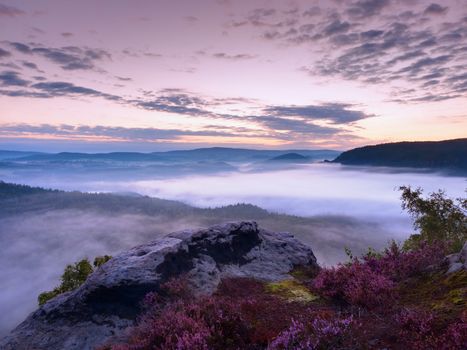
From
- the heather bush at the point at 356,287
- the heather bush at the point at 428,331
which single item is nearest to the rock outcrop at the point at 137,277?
the heather bush at the point at 356,287

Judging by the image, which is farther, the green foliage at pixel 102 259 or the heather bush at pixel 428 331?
the green foliage at pixel 102 259

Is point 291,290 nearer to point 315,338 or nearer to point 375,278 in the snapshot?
point 375,278

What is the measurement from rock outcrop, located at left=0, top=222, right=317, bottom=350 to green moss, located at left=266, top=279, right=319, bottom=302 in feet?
3.13

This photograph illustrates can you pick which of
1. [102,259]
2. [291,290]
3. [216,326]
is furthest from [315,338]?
[102,259]

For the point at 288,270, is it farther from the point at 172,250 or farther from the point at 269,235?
the point at 172,250

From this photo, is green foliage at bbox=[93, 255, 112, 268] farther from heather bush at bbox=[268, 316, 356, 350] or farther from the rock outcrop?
heather bush at bbox=[268, 316, 356, 350]

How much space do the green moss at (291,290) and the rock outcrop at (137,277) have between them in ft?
3.13

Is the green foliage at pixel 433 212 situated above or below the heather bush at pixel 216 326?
below

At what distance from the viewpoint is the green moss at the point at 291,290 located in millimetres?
11105

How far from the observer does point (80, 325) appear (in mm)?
11320

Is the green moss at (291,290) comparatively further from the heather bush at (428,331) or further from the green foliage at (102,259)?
the green foliage at (102,259)

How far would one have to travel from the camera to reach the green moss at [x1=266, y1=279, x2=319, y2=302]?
11.1m

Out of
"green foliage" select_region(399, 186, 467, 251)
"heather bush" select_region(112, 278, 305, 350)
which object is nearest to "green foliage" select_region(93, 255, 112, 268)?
"green foliage" select_region(399, 186, 467, 251)

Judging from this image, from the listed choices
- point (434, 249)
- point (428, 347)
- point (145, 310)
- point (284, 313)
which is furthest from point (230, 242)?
point (428, 347)
